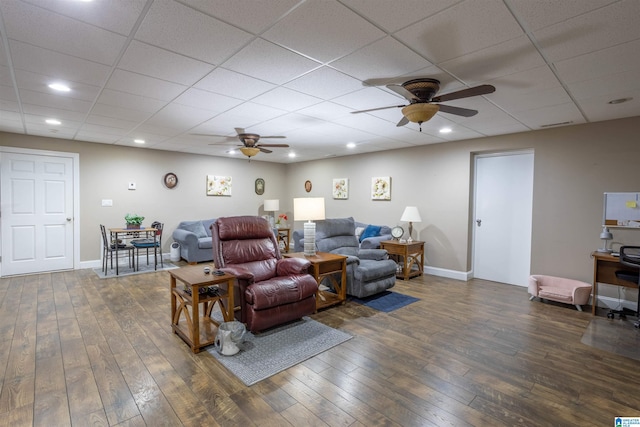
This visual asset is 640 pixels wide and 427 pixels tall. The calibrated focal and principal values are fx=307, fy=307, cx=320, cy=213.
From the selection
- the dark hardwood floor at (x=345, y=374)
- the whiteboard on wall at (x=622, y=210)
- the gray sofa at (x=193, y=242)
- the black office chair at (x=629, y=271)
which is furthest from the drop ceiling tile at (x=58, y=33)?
the whiteboard on wall at (x=622, y=210)

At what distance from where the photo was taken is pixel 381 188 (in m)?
6.51

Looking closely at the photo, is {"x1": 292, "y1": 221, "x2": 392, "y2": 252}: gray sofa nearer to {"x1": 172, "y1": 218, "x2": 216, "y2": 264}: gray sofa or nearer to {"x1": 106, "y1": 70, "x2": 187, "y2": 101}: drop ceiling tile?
{"x1": 172, "y1": 218, "x2": 216, "y2": 264}: gray sofa

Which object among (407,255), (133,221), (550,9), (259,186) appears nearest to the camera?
(550,9)

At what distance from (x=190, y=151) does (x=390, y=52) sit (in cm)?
575

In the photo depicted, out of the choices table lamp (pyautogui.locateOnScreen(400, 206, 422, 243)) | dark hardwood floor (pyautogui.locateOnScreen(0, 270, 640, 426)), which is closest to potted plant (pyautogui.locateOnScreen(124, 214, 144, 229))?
dark hardwood floor (pyautogui.locateOnScreen(0, 270, 640, 426))

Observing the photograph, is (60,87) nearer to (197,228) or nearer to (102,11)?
(102,11)

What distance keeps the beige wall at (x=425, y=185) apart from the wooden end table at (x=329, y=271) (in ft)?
8.07

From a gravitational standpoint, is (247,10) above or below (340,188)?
above

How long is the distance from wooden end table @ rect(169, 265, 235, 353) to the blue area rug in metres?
1.84

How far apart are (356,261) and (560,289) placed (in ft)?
9.10

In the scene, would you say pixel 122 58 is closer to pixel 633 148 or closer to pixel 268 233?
pixel 268 233

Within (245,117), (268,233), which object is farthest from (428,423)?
(245,117)

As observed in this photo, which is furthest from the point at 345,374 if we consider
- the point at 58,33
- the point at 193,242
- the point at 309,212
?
the point at 193,242

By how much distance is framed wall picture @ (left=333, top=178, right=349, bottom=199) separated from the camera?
7227 mm
